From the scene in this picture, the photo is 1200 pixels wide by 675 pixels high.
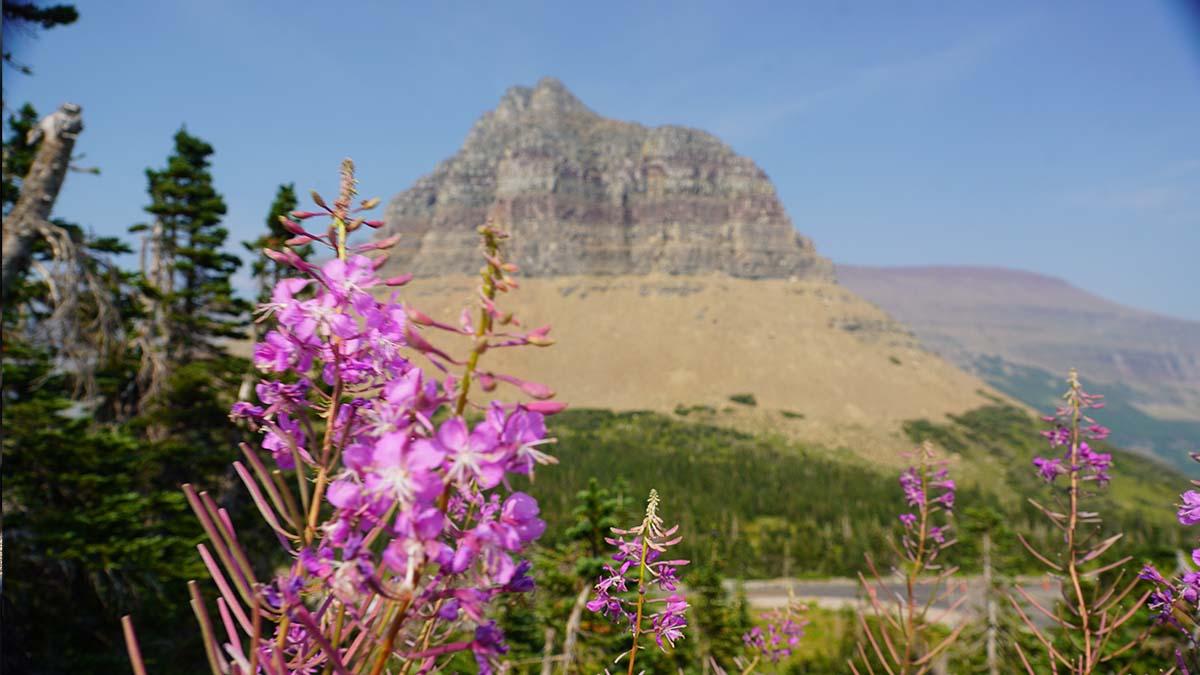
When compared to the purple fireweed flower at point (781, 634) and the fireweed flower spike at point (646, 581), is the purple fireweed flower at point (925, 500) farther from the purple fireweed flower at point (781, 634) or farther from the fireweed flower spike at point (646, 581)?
the fireweed flower spike at point (646, 581)

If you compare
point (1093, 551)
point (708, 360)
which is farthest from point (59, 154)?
point (708, 360)

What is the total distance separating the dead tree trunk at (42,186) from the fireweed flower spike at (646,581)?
12.5 metres

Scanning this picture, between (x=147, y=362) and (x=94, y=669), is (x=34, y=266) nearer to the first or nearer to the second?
(x=147, y=362)

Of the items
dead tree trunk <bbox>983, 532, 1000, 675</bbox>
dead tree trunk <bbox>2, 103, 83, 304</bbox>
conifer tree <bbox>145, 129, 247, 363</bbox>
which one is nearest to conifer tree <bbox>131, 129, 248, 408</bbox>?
Answer: conifer tree <bbox>145, 129, 247, 363</bbox>

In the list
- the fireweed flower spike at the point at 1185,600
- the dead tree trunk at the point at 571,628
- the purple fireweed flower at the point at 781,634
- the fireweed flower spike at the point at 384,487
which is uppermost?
the fireweed flower spike at the point at 384,487

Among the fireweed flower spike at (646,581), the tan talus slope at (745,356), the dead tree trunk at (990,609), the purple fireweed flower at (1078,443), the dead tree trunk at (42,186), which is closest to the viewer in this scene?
the fireweed flower spike at (646,581)

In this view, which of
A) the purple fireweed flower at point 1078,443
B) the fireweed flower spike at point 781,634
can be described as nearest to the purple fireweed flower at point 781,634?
the fireweed flower spike at point 781,634

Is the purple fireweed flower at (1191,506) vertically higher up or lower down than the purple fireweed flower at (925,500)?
higher up

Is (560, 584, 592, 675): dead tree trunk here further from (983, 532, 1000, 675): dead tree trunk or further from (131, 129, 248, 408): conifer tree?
(983, 532, 1000, 675): dead tree trunk

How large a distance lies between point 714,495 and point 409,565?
263 ft

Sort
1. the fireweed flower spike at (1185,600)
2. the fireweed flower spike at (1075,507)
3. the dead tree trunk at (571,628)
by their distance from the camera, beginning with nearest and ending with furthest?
1. the fireweed flower spike at (1185,600)
2. the fireweed flower spike at (1075,507)
3. the dead tree trunk at (571,628)

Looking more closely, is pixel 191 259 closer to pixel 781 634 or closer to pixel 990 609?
pixel 781 634

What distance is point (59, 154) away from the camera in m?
10.0

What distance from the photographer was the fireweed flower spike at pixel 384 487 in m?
1.05
